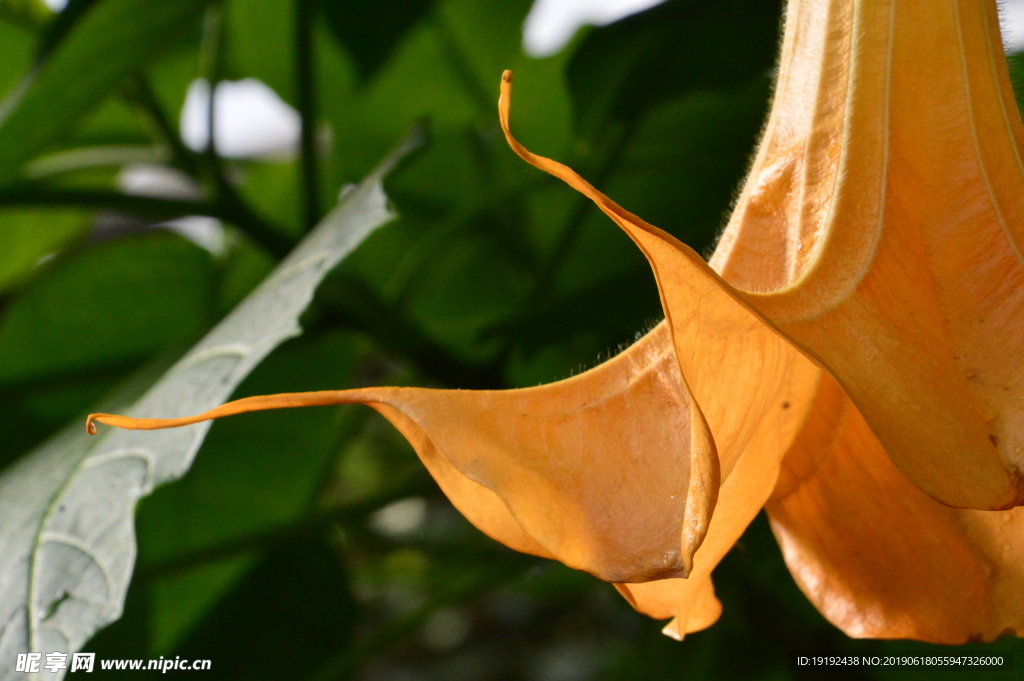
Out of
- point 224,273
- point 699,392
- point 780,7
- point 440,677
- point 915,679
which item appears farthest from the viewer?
point 440,677

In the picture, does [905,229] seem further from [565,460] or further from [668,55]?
[668,55]

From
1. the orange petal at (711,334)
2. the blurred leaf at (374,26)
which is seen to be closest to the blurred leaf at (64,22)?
the blurred leaf at (374,26)

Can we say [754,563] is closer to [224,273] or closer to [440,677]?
[224,273]

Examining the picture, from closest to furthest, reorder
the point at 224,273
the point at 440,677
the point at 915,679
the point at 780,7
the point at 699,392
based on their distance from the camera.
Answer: the point at 699,392 → the point at 780,7 → the point at 915,679 → the point at 224,273 → the point at 440,677

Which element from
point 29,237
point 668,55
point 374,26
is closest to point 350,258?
point 374,26

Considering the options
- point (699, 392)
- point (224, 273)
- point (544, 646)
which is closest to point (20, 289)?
point (224, 273)

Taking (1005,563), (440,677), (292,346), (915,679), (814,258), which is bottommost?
(440,677)
